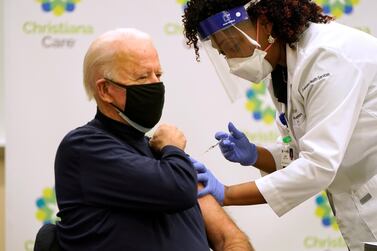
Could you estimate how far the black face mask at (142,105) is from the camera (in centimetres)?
142

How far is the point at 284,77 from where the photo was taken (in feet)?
6.27

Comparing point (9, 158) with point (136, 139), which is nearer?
point (136, 139)

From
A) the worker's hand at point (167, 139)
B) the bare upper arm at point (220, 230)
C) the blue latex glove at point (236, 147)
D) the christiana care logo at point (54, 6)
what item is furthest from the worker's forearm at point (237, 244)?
the christiana care logo at point (54, 6)

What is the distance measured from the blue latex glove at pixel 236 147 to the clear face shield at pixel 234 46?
0.73 ft

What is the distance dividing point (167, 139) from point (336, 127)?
519 millimetres

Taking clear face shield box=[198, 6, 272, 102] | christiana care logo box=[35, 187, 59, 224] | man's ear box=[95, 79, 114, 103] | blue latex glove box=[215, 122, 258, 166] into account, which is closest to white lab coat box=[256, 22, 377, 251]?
clear face shield box=[198, 6, 272, 102]

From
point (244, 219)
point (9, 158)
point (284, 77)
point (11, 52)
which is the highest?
point (284, 77)

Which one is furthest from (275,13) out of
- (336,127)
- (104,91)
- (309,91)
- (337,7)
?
(337,7)

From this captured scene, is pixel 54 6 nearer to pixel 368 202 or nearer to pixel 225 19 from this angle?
pixel 225 19

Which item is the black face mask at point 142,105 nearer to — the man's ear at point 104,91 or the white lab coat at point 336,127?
the man's ear at point 104,91

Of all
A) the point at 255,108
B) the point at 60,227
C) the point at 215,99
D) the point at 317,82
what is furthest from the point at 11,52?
the point at 317,82

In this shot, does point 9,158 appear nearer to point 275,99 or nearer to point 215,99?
point 215,99

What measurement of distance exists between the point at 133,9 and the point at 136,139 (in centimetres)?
136

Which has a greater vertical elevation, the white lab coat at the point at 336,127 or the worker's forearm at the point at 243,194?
the white lab coat at the point at 336,127
